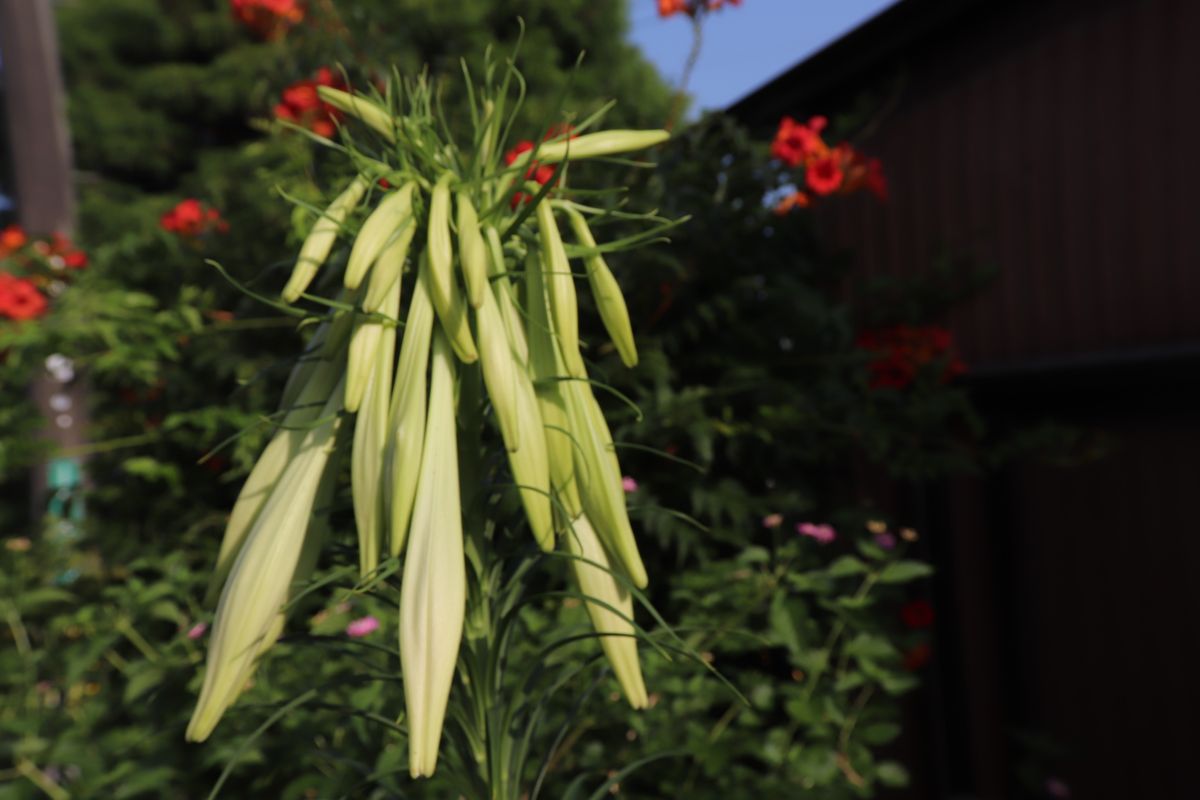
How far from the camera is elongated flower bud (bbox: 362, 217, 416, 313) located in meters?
1.08

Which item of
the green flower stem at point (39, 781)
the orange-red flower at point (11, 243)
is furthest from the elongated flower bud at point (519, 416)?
the orange-red flower at point (11, 243)

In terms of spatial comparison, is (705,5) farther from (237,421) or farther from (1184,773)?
(1184,773)

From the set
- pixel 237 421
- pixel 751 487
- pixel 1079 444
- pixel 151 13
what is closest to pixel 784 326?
pixel 751 487

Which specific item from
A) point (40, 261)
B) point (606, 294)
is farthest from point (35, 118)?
point (606, 294)

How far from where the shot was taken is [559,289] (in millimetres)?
1132

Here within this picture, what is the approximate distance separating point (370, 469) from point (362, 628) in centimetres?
143

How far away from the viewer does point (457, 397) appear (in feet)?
3.92

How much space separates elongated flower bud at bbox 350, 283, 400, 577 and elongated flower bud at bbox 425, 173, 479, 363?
0.09m

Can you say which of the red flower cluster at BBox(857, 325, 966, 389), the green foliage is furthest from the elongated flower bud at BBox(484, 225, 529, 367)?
the red flower cluster at BBox(857, 325, 966, 389)

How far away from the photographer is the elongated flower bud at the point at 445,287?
3.57ft

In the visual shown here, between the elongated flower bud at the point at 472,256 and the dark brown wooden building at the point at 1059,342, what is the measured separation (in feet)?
10.2

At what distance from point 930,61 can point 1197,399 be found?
189cm

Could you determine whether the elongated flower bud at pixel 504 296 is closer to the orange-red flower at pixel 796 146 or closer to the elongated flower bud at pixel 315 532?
the elongated flower bud at pixel 315 532

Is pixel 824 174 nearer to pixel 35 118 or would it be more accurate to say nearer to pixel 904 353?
pixel 904 353
